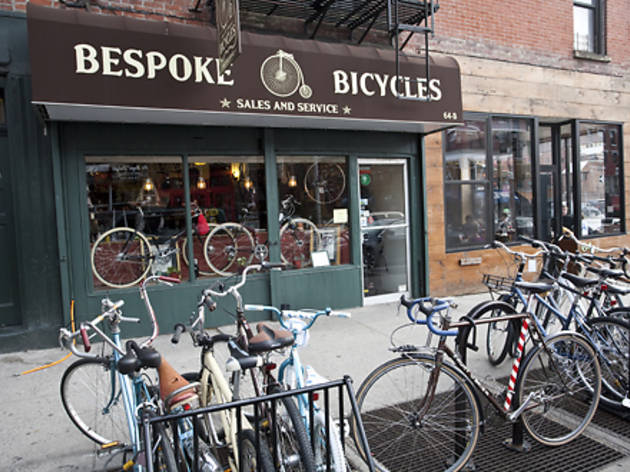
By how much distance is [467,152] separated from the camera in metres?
8.38

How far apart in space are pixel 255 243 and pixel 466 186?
396 centimetres

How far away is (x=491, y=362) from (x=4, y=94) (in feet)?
20.9

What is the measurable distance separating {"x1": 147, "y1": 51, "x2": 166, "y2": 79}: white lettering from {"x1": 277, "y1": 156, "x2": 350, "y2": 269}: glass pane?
2.24 metres

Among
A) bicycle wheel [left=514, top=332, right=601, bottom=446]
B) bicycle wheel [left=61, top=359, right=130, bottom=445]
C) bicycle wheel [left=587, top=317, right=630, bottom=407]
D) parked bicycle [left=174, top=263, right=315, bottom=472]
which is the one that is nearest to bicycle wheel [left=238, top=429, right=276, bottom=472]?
parked bicycle [left=174, top=263, right=315, bottom=472]

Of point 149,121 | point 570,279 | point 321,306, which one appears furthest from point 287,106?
point 570,279

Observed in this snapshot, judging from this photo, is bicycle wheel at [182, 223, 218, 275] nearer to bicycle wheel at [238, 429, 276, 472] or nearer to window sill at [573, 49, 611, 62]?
bicycle wheel at [238, 429, 276, 472]

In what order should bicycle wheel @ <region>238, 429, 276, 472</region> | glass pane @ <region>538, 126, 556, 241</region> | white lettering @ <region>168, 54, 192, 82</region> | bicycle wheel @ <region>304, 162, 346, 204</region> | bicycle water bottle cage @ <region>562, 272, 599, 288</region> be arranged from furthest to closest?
1. glass pane @ <region>538, 126, 556, 241</region>
2. bicycle wheel @ <region>304, 162, 346, 204</region>
3. white lettering @ <region>168, 54, 192, 82</region>
4. bicycle water bottle cage @ <region>562, 272, 599, 288</region>
5. bicycle wheel @ <region>238, 429, 276, 472</region>

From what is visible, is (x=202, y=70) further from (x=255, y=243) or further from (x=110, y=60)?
(x=255, y=243)

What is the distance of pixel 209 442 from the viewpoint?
298 cm

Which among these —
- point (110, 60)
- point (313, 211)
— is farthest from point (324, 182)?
point (110, 60)

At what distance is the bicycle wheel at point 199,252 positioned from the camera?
6.60 meters

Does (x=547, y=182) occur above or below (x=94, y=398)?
above

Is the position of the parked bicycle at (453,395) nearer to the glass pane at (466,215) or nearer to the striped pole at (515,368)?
the striped pole at (515,368)

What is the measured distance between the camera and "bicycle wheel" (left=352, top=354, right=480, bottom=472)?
306 centimetres
